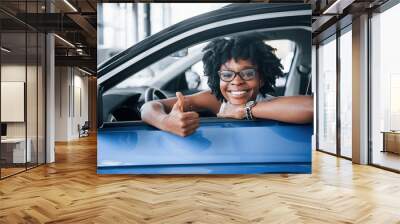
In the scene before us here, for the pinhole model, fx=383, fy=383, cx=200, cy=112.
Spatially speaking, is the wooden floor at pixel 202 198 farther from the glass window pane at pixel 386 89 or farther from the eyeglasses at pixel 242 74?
the eyeglasses at pixel 242 74

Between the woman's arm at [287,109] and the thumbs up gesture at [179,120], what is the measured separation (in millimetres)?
1023

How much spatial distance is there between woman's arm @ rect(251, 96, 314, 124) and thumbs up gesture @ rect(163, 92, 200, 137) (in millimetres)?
1023

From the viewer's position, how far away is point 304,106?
6316 mm

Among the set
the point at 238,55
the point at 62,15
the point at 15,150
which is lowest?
the point at 15,150

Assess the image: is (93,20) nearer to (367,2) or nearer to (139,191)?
(139,191)

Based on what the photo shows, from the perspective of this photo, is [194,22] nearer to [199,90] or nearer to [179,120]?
[199,90]

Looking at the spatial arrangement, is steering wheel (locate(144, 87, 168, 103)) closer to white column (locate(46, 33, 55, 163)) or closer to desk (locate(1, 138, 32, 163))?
desk (locate(1, 138, 32, 163))

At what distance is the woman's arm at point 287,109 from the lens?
247 inches

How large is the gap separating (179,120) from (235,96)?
1.00 meters

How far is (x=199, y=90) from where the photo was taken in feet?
20.9

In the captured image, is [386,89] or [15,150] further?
[386,89]

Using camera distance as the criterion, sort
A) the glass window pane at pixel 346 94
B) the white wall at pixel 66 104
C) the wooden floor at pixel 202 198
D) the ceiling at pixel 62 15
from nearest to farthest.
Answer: the wooden floor at pixel 202 198 < the ceiling at pixel 62 15 < the glass window pane at pixel 346 94 < the white wall at pixel 66 104

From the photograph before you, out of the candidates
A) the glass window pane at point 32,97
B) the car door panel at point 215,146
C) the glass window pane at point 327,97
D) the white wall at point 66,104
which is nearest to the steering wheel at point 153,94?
the car door panel at point 215,146

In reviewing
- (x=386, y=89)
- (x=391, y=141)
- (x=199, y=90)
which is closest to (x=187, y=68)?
(x=199, y=90)
